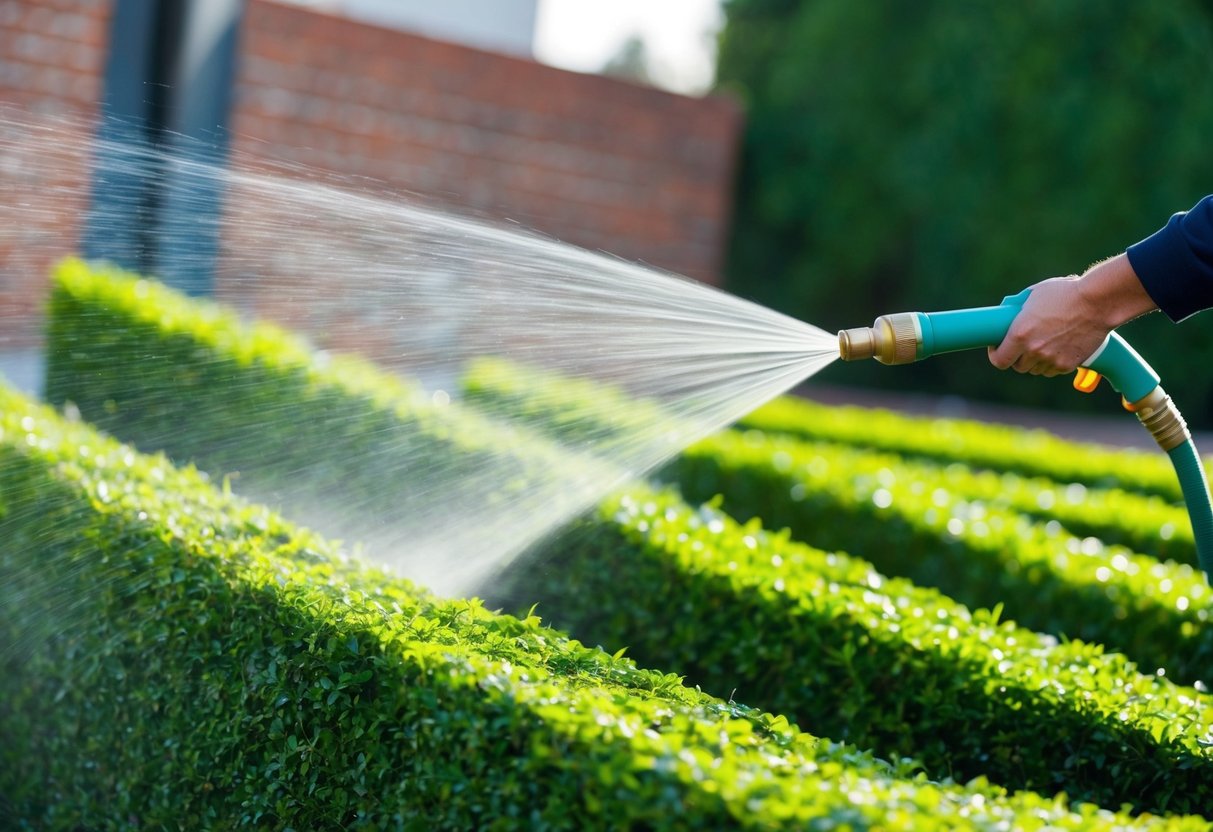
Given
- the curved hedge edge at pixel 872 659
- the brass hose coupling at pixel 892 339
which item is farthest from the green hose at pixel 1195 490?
the brass hose coupling at pixel 892 339

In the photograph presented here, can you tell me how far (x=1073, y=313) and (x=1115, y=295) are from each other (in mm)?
100

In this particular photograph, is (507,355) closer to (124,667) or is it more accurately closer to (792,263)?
(124,667)

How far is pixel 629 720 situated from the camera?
2250 millimetres

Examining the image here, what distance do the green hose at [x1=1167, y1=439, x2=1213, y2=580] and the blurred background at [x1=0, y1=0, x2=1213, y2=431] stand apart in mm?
5033

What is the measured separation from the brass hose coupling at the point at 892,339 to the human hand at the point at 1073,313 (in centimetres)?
18

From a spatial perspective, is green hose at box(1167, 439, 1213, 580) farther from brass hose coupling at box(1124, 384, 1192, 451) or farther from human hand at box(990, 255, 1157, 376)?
human hand at box(990, 255, 1157, 376)

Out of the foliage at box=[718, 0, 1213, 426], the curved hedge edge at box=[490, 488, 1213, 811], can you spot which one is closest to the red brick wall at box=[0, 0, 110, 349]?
the curved hedge edge at box=[490, 488, 1213, 811]

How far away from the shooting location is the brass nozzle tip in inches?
112

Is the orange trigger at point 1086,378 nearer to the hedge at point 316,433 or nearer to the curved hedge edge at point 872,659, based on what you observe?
the curved hedge edge at point 872,659

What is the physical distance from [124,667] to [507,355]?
499cm

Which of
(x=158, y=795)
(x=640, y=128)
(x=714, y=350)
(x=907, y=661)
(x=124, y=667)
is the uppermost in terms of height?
(x=640, y=128)

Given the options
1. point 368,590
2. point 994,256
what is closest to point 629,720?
point 368,590

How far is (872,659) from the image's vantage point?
3342mm

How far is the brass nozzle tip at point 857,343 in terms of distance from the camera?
2.84 meters
